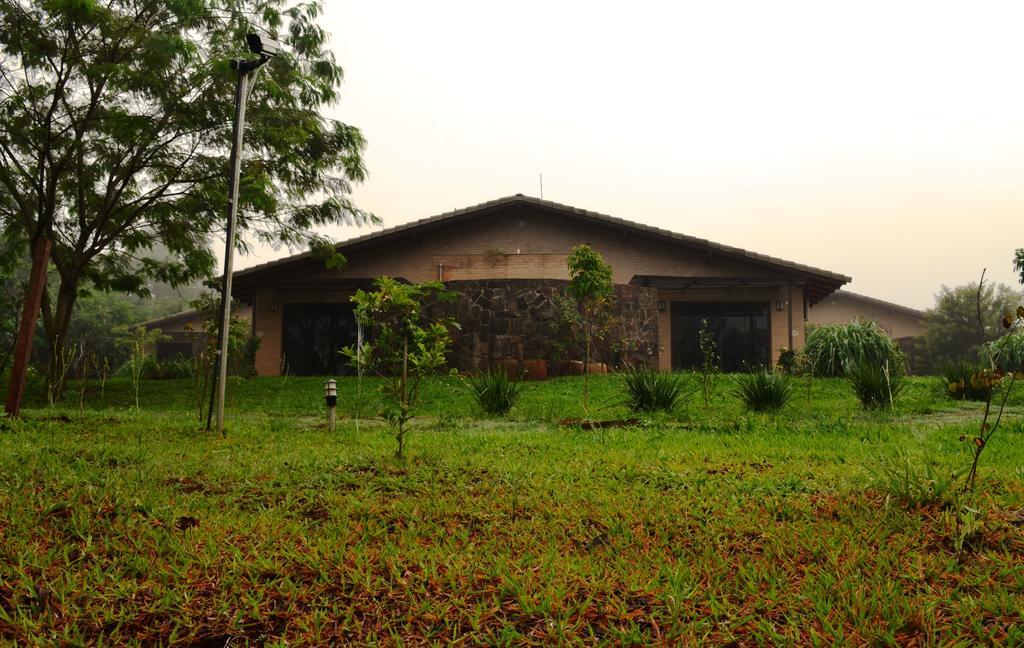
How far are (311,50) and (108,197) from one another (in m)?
5.20

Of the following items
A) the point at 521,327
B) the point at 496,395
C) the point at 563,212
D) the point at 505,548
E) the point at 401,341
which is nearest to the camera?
the point at 505,548

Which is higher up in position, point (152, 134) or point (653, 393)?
point (152, 134)

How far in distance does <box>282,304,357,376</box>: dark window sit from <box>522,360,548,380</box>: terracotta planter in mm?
7382

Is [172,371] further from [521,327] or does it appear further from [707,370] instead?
[707,370]

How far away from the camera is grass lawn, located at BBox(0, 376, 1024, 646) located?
9.04 ft

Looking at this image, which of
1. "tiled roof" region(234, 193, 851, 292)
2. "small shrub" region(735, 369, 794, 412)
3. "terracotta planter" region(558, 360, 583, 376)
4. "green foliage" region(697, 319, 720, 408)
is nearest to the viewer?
"small shrub" region(735, 369, 794, 412)

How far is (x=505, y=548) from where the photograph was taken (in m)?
3.44

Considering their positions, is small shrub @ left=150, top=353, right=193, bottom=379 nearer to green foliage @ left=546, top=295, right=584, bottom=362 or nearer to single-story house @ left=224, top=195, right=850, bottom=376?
single-story house @ left=224, top=195, right=850, bottom=376

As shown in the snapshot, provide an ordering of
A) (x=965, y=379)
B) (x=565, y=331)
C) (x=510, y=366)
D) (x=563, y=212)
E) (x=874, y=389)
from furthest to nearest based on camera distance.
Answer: (x=563, y=212), (x=565, y=331), (x=510, y=366), (x=965, y=379), (x=874, y=389)

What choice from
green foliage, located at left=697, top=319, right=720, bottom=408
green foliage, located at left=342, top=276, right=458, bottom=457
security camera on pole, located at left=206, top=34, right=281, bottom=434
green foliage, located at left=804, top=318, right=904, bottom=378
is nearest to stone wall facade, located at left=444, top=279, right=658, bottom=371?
green foliage, located at left=697, top=319, right=720, bottom=408

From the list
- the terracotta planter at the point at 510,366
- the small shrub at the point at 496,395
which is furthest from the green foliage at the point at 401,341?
the terracotta planter at the point at 510,366

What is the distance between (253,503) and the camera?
13.9 feet

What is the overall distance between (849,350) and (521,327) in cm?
755

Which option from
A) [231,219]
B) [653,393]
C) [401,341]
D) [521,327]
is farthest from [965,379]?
[231,219]
